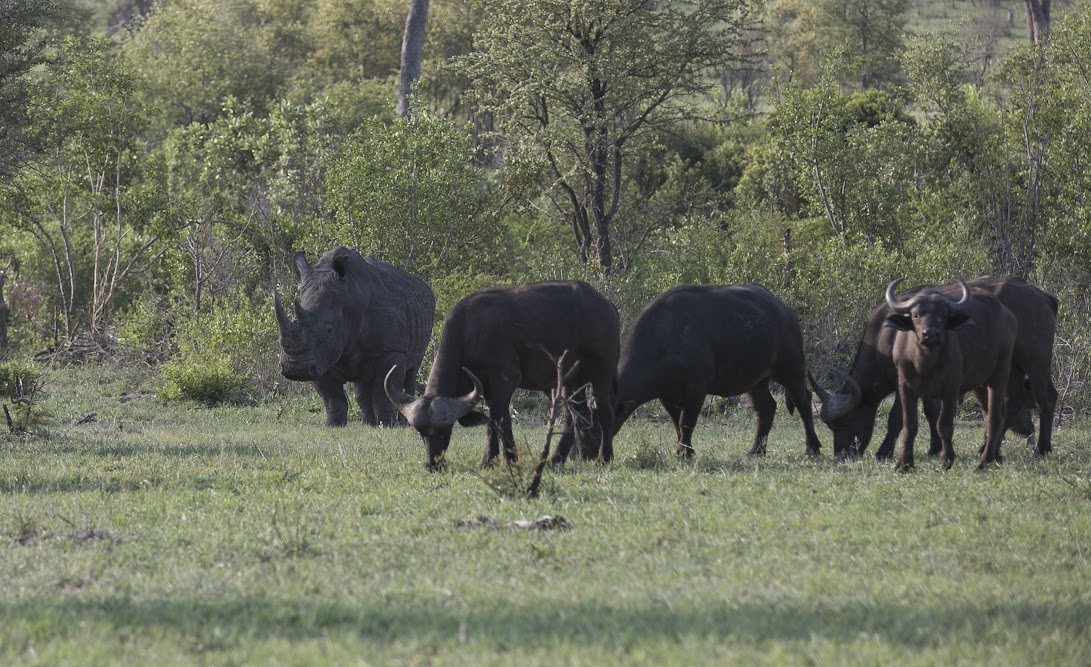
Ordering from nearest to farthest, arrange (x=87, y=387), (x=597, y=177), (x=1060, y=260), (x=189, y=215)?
(x=87, y=387) < (x=1060, y=260) < (x=189, y=215) < (x=597, y=177)

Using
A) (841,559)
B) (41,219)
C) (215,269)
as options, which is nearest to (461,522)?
(841,559)

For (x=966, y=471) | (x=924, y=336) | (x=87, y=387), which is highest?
(x=924, y=336)

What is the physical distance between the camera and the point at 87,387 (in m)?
23.1

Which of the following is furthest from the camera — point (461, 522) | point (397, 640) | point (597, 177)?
point (597, 177)

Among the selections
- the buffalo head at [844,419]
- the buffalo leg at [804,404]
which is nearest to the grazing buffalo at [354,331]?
the buffalo leg at [804,404]

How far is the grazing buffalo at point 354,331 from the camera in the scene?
16797 millimetres

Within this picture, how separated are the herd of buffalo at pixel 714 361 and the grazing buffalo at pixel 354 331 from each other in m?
0.08

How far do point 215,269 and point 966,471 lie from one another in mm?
17884

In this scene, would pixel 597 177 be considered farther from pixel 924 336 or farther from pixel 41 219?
pixel 924 336

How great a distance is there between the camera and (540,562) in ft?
28.8

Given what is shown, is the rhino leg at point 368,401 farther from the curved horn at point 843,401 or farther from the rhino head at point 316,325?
the curved horn at point 843,401

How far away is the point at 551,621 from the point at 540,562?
1.56 metres

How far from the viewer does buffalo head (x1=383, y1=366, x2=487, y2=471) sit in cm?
1238

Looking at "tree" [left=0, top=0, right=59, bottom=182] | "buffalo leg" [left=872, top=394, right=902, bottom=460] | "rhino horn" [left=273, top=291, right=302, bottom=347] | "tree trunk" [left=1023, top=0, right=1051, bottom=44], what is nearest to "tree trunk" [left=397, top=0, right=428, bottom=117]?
"tree" [left=0, top=0, right=59, bottom=182]
